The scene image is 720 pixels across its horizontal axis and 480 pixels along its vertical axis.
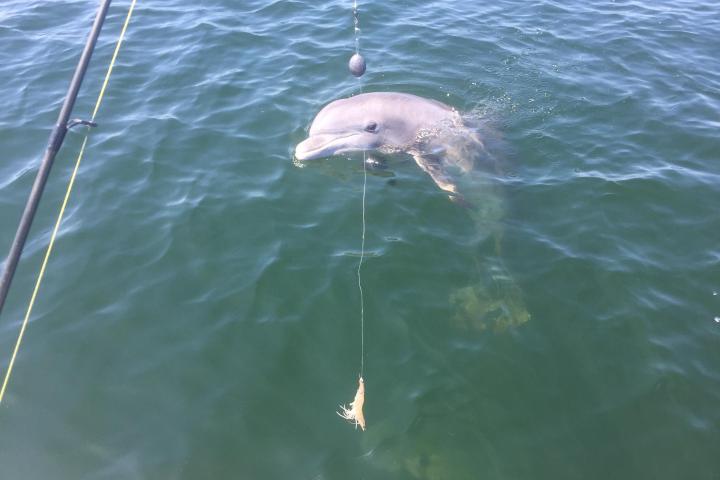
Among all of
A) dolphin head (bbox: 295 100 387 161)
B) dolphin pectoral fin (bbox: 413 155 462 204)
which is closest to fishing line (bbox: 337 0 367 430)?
dolphin head (bbox: 295 100 387 161)

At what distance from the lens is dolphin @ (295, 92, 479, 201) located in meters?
9.55

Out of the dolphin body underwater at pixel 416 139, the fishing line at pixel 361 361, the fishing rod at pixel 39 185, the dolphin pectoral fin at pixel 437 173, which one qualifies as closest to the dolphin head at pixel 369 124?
the dolphin body underwater at pixel 416 139

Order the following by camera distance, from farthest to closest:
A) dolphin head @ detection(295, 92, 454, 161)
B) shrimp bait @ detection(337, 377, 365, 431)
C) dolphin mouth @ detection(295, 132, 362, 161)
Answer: dolphin head @ detection(295, 92, 454, 161) < dolphin mouth @ detection(295, 132, 362, 161) < shrimp bait @ detection(337, 377, 365, 431)

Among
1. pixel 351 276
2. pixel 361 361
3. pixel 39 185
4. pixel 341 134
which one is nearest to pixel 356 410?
pixel 361 361

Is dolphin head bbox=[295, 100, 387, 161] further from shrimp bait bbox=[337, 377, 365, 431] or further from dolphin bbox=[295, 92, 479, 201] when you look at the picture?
shrimp bait bbox=[337, 377, 365, 431]

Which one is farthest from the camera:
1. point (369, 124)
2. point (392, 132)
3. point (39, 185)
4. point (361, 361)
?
point (392, 132)

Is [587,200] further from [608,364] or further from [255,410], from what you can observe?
[255,410]

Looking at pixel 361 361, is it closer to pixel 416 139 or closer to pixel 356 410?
pixel 356 410

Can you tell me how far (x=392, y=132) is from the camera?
9773 millimetres

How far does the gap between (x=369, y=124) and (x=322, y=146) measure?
1.03 m

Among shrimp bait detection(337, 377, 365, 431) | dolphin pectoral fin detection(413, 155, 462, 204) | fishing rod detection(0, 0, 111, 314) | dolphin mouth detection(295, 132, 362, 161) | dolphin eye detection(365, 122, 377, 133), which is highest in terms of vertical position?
fishing rod detection(0, 0, 111, 314)

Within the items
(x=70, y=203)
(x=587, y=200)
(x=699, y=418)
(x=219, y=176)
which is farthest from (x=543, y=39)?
(x=70, y=203)

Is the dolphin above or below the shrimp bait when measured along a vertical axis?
above

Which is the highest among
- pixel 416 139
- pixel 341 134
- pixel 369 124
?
pixel 369 124
